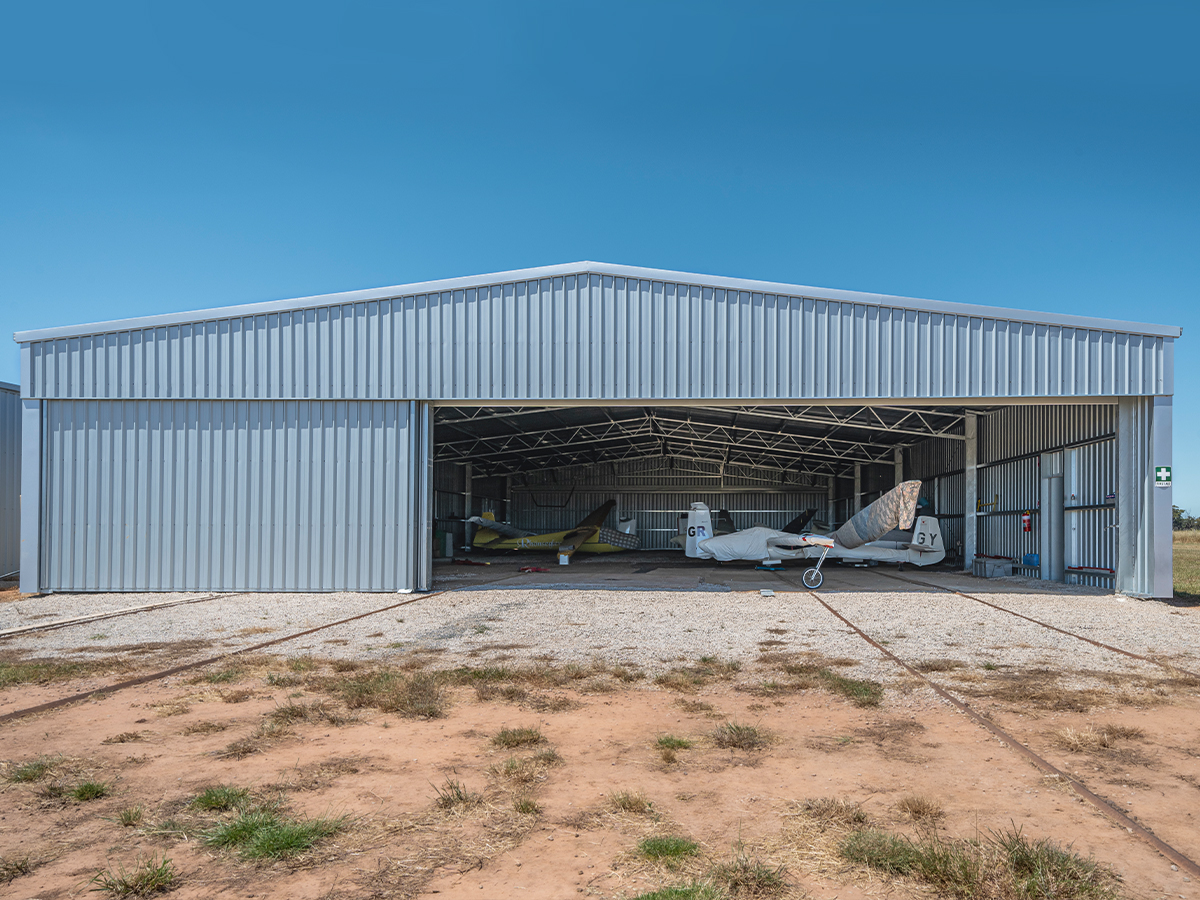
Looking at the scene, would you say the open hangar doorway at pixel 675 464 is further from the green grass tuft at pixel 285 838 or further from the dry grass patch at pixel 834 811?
the green grass tuft at pixel 285 838

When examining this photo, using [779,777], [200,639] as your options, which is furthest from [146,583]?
[779,777]

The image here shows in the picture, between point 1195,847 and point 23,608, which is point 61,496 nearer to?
point 23,608

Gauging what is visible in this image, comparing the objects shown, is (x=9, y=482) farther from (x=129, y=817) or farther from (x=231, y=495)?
(x=129, y=817)

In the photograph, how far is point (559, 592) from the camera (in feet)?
53.1

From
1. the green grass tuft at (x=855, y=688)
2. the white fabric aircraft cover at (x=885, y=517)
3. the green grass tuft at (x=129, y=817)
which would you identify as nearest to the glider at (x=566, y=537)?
the white fabric aircraft cover at (x=885, y=517)

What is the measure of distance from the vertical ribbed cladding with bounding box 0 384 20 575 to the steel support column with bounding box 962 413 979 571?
2785 centimetres

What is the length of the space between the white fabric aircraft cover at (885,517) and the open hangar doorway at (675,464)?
3980 millimetres

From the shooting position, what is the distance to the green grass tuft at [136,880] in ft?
10.5

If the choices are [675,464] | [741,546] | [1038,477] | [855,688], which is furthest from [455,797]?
[675,464]

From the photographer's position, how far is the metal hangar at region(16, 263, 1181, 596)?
48.8 ft

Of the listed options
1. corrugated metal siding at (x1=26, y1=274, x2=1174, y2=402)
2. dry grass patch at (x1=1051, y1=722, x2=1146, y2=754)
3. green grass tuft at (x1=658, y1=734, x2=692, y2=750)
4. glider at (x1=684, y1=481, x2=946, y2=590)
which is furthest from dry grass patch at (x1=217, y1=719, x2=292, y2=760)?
glider at (x1=684, y1=481, x2=946, y2=590)

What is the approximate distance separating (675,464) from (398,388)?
110 ft

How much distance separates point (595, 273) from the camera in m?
15.1

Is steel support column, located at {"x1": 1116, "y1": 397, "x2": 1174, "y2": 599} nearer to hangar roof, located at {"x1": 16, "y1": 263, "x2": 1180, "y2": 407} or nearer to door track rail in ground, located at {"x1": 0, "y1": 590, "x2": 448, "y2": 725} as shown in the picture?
hangar roof, located at {"x1": 16, "y1": 263, "x2": 1180, "y2": 407}
